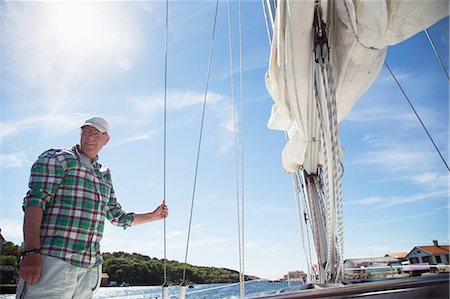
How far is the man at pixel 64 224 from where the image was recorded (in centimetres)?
110

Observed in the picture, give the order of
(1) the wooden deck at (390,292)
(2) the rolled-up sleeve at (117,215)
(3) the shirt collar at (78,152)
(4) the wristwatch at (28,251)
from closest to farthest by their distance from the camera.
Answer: (1) the wooden deck at (390,292), (4) the wristwatch at (28,251), (3) the shirt collar at (78,152), (2) the rolled-up sleeve at (117,215)

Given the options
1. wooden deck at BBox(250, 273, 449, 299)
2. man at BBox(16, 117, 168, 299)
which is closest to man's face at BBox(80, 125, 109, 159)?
man at BBox(16, 117, 168, 299)

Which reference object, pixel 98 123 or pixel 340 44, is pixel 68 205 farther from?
pixel 340 44

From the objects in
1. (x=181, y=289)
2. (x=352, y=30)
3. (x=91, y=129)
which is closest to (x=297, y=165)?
(x=352, y=30)

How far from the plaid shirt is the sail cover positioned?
1524 mm

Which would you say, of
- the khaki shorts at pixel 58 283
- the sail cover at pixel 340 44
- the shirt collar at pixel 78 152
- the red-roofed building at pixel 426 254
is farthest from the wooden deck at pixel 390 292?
the red-roofed building at pixel 426 254

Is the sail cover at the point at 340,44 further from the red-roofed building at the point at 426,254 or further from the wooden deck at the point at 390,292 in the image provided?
the red-roofed building at the point at 426,254

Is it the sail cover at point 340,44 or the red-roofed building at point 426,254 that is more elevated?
the sail cover at point 340,44

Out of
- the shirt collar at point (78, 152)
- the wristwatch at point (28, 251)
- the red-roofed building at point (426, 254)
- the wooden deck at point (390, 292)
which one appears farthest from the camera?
the red-roofed building at point (426, 254)

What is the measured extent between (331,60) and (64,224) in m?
1.83

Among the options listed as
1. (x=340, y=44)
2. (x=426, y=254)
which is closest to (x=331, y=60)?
(x=340, y=44)

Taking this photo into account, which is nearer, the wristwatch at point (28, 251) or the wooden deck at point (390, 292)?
the wooden deck at point (390, 292)

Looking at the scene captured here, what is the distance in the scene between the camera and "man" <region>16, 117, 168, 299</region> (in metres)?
1.10

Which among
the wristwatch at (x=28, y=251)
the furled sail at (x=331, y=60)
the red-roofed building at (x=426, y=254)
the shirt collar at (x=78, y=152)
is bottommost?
the red-roofed building at (x=426, y=254)
